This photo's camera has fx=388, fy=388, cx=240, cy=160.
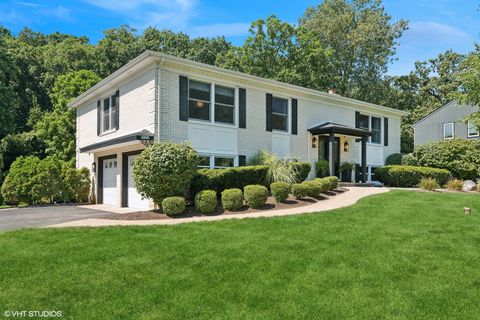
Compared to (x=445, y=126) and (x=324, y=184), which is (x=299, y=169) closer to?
(x=324, y=184)

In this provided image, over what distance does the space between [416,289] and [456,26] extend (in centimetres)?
1206

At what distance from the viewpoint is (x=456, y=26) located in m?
13.6

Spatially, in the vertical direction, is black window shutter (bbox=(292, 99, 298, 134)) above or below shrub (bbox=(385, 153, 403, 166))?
above

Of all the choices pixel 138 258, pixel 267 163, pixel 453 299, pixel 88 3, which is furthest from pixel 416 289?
pixel 88 3

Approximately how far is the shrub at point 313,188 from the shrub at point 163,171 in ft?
13.1

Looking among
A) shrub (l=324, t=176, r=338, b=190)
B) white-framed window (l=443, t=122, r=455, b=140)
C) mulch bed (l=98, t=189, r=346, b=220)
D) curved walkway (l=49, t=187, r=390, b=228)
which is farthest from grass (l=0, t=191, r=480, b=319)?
white-framed window (l=443, t=122, r=455, b=140)

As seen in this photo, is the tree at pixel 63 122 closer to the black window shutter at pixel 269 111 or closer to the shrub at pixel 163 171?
the black window shutter at pixel 269 111

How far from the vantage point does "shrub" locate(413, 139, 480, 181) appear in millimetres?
20125

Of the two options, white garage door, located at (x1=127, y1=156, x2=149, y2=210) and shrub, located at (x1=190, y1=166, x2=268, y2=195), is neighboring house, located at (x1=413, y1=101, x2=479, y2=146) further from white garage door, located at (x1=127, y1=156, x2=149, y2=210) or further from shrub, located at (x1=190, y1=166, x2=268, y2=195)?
white garage door, located at (x1=127, y1=156, x2=149, y2=210)

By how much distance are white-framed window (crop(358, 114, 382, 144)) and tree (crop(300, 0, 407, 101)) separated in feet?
42.7

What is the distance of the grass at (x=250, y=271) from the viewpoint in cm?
438

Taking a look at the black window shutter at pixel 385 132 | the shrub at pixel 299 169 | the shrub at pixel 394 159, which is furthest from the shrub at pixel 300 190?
the black window shutter at pixel 385 132

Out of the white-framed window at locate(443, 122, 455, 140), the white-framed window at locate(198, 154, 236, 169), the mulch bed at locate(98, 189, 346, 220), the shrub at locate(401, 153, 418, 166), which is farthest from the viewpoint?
the white-framed window at locate(443, 122, 455, 140)

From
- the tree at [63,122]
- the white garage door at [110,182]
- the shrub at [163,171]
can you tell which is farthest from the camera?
the tree at [63,122]
